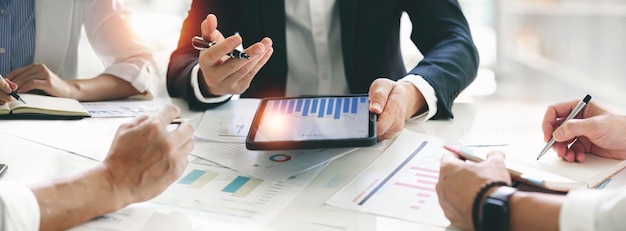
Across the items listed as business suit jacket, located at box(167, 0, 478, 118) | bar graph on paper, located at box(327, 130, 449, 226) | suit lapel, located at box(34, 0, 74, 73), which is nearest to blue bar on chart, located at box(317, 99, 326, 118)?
bar graph on paper, located at box(327, 130, 449, 226)

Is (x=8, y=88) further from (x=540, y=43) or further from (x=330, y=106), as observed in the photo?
(x=540, y=43)

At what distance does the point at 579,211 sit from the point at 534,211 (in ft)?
0.16

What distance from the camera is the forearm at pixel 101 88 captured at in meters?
1.55

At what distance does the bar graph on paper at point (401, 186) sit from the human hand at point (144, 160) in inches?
9.0

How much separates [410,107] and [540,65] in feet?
10.7

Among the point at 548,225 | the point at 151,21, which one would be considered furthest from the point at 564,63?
the point at 548,225

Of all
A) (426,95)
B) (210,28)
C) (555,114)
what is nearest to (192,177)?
(210,28)

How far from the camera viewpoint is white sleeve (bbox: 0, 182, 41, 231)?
0.76m

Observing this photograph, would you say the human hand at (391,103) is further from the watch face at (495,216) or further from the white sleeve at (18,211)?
the white sleeve at (18,211)

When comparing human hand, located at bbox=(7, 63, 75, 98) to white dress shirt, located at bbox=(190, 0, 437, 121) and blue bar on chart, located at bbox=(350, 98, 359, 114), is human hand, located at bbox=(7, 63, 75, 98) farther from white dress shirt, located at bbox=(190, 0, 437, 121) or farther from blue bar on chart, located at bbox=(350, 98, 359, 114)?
blue bar on chart, located at bbox=(350, 98, 359, 114)

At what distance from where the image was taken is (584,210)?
71 cm

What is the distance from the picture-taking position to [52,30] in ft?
5.77

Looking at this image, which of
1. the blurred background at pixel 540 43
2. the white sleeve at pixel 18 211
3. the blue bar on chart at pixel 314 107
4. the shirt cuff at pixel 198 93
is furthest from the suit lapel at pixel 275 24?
the blurred background at pixel 540 43

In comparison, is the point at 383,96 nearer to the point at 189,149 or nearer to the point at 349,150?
the point at 349,150
